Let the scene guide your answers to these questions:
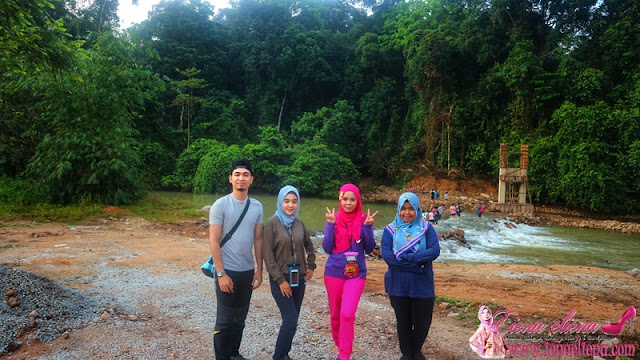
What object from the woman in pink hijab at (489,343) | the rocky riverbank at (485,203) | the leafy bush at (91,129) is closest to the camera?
the woman in pink hijab at (489,343)

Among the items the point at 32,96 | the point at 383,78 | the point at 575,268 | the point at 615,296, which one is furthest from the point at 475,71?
the point at 32,96

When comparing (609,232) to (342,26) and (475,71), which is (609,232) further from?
(342,26)

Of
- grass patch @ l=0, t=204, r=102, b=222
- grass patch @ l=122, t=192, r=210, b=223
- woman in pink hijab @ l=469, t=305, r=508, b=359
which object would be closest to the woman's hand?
woman in pink hijab @ l=469, t=305, r=508, b=359

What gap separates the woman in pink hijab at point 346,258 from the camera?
3244 millimetres

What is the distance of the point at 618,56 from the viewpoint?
19.8m

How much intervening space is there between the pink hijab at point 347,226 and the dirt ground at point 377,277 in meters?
1.39

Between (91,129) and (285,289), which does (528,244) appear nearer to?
(285,289)

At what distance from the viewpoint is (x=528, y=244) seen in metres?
13.6

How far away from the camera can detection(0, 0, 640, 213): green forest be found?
13.0m

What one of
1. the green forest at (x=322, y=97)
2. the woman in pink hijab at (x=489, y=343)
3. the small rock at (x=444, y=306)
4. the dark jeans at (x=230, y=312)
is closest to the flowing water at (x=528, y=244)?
the green forest at (x=322, y=97)

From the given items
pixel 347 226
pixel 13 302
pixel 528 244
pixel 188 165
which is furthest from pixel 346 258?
pixel 188 165

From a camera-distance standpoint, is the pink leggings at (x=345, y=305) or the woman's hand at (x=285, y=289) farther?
the pink leggings at (x=345, y=305)

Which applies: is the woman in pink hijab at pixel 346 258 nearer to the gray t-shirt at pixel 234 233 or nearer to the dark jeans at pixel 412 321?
the dark jeans at pixel 412 321

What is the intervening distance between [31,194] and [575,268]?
52.7 feet
